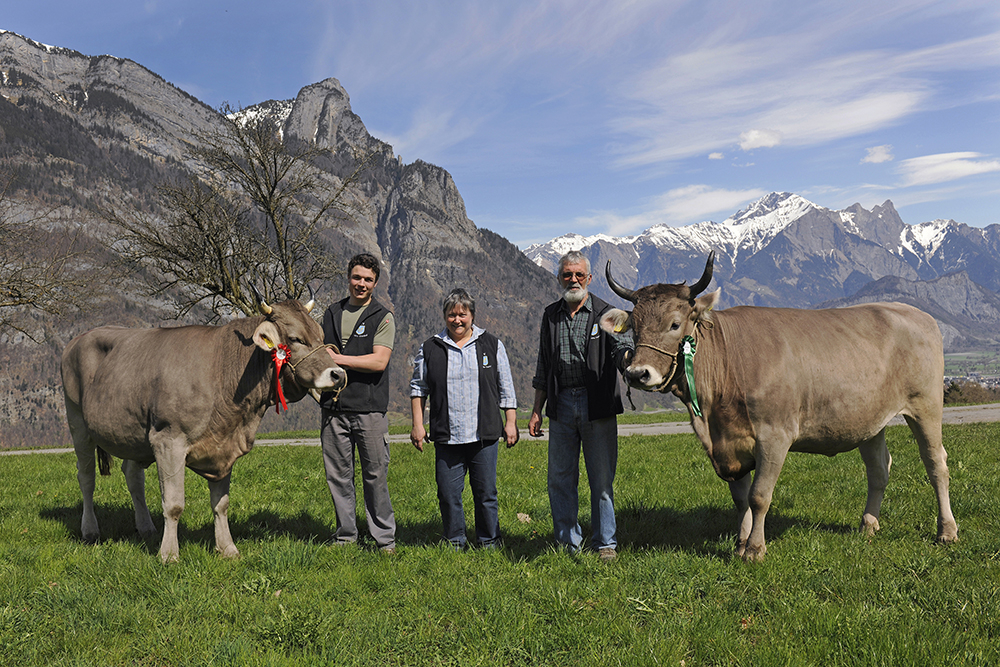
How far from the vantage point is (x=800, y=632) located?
4453 mm

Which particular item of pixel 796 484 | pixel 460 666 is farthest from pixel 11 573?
pixel 796 484

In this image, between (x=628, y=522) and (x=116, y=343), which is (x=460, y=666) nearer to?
(x=628, y=522)

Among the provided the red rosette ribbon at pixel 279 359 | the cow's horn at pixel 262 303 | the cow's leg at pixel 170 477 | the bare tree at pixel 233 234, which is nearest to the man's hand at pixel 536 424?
the red rosette ribbon at pixel 279 359

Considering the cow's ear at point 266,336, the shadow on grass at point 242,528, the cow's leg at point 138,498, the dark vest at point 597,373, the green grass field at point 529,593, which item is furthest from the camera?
the cow's leg at point 138,498

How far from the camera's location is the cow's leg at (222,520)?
→ 648 centimetres

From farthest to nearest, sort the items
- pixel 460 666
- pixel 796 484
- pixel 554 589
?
1. pixel 796 484
2. pixel 554 589
3. pixel 460 666

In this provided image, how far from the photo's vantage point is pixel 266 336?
6180mm

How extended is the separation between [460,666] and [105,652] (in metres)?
2.63

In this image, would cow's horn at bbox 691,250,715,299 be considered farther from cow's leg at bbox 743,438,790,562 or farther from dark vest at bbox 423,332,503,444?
dark vest at bbox 423,332,503,444

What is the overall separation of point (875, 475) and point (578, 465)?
372 centimetres

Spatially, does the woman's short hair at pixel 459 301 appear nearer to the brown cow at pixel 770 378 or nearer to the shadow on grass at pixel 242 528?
the brown cow at pixel 770 378

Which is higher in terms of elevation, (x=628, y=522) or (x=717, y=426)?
(x=717, y=426)

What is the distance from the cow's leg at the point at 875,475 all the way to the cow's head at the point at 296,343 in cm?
622

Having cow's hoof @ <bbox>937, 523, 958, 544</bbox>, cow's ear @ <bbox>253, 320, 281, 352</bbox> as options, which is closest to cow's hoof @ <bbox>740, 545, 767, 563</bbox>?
cow's hoof @ <bbox>937, 523, 958, 544</bbox>
